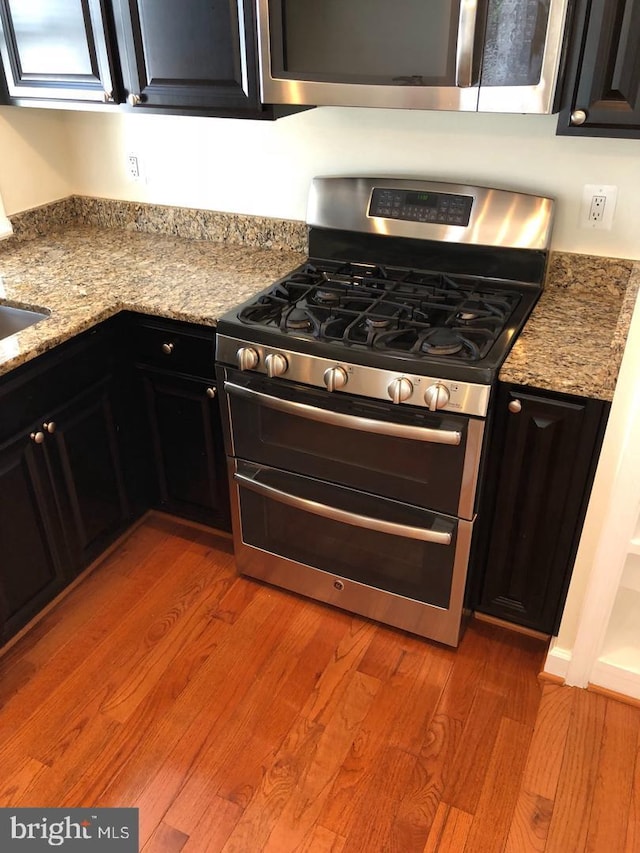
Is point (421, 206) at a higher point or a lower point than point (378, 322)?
higher

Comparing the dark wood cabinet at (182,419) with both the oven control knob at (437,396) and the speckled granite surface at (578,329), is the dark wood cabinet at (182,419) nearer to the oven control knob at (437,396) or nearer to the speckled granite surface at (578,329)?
the oven control knob at (437,396)

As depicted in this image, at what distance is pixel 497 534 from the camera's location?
5.90 ft

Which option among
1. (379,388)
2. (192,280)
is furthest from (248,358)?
(192,280)

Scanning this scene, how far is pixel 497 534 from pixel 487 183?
979 mm

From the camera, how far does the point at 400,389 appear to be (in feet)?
5.17

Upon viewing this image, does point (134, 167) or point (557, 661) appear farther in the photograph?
point (134, 167)

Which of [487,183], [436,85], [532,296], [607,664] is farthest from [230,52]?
[607,664]

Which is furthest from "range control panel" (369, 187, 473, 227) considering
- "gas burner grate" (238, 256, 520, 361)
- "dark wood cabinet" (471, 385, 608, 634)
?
"dark wood cabinet" (471, 385, 608, 634)

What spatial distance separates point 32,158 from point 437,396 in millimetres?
1745

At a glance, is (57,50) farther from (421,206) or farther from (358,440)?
(358,440)

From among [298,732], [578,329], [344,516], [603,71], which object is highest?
[603,71]

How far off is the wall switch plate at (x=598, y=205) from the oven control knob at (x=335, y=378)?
32.3 inches

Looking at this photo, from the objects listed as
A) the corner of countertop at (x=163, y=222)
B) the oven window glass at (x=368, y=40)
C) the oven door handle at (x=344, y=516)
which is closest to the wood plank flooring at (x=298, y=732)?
the oven door handle at (x=344, y=516)

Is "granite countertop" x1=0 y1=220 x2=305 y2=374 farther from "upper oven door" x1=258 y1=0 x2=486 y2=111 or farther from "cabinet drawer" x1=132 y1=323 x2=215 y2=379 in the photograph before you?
"upper oven door" x1=258 y1=0 x2=486 y2=111
